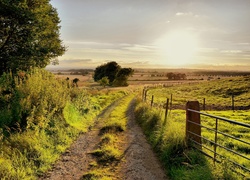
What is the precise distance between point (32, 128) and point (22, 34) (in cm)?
1060

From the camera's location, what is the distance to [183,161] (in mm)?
7410

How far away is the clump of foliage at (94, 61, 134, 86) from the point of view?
8288 cm

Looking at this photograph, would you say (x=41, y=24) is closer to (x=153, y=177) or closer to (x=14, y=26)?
(x=14, y=26)

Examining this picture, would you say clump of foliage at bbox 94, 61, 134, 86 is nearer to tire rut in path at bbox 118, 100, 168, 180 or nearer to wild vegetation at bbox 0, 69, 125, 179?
wild vegetation at bbox 0, 69, 125, 179

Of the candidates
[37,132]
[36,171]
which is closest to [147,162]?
[36,171]

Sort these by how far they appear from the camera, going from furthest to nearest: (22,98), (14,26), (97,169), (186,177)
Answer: (14,26), (22,98), (97,169), (186,177)

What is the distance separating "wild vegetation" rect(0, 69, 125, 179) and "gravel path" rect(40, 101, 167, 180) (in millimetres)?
405

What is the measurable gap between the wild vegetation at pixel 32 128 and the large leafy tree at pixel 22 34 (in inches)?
160

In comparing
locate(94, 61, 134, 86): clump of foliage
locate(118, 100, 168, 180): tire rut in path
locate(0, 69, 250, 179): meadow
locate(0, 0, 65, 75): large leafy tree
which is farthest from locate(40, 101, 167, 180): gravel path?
locate(94, 61, 134, 86): clump of foliage

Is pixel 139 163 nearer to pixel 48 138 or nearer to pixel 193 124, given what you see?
pixel 193 124

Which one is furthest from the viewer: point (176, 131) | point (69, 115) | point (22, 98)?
point (69, 115)

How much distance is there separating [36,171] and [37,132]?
2.24 m

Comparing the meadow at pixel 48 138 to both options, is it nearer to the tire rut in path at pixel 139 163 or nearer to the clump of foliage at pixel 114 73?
the tire rut in path at pixel 139 163

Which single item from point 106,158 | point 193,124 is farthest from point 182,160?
point 106,158
